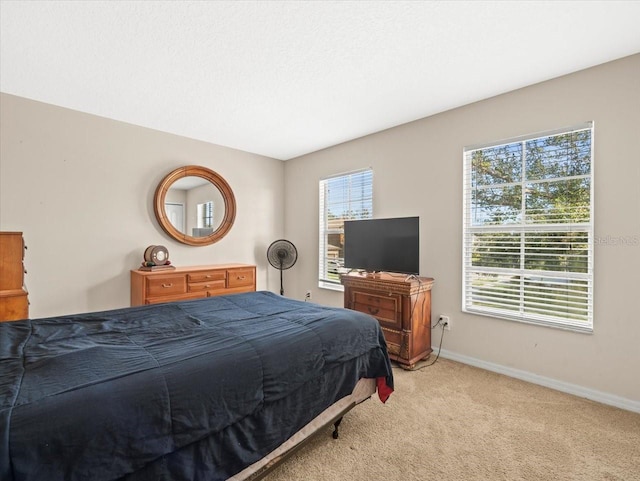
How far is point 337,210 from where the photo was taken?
14.3ft

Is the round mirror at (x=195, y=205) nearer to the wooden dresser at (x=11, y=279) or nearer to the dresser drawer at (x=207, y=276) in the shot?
the dresser drawer at (x=207, y=276)

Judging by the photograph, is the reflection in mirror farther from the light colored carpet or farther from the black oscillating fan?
the light colored carpet

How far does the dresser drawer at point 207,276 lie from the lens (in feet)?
→ 11.5

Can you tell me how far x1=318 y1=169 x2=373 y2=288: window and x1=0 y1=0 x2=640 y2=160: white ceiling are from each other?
1030 mm

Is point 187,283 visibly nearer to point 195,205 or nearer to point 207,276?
point 207,276

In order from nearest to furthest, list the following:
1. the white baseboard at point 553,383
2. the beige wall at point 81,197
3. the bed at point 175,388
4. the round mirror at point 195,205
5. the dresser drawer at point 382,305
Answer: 1. the bed at point 175,388
2. the white baseboard at point 553,383
3. the beige wall at point 81,197
4. the dresser drawer at point 382,305
5. the round mirror at point 195,205

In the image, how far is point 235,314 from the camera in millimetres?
2066

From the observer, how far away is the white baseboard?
2.25 metres

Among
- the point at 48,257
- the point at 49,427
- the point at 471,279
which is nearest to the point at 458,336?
the point at 471,279

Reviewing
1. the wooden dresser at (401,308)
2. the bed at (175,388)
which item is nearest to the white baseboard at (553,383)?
the wooden dresser at (401,308)

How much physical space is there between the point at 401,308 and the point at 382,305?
0.71 feet

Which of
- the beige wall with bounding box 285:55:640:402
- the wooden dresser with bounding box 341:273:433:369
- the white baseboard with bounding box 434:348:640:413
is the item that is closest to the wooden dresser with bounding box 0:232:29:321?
the wooden dresser with bounding box 341:273:433:369

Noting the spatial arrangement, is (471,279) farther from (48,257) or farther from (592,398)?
(48,257)

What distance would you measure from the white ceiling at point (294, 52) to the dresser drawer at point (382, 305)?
1.91 meters
